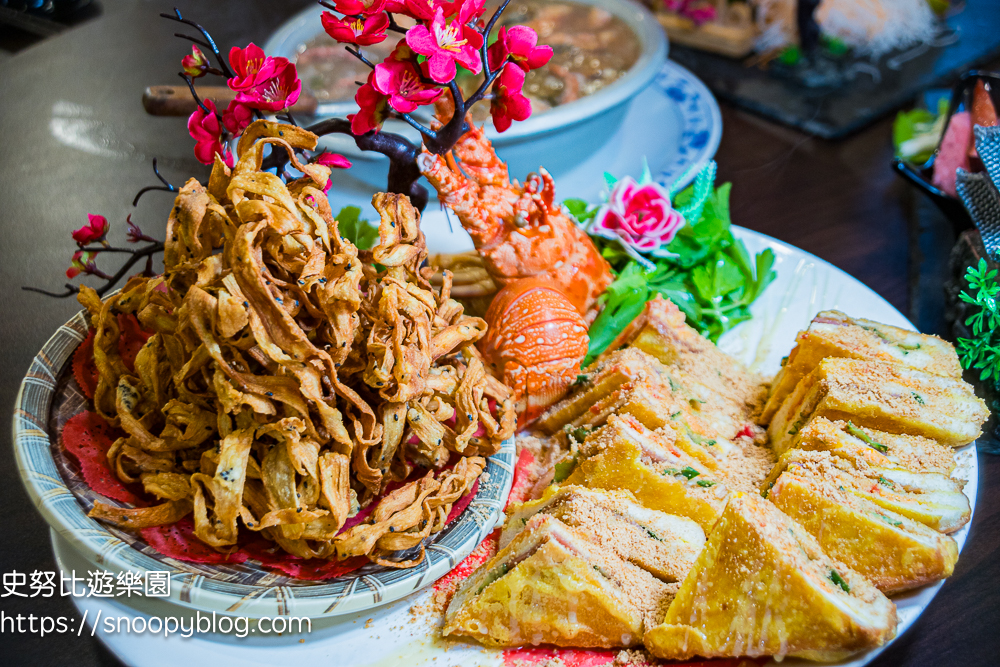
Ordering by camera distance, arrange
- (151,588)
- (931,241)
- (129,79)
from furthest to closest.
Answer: (129,79) → (931,241) → (151,588)

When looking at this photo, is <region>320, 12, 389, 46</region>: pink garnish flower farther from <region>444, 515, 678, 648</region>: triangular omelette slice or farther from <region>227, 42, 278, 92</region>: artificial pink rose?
<region>444, 515, 678, 648</region>: triangular omelette slice

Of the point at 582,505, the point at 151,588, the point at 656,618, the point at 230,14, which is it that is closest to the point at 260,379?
the point at 151,588

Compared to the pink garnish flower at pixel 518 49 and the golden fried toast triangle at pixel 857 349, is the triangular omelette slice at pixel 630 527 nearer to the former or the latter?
the golden fried toast triangle at pixel 857 349

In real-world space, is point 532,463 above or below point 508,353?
below

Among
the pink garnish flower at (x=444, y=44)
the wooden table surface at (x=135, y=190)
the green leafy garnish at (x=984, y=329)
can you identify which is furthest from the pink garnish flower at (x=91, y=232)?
the green leafy garnish at (x=984, y=329)

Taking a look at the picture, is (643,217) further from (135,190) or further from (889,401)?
(135,190)

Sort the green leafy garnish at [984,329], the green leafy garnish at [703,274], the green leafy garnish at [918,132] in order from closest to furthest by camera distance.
A: 1. the green leafy garnish at [984,329]
2. the green leafy garnish at [703,274]
3. the green leafy garnish at [918,132]

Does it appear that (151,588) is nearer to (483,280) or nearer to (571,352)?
(571,352)

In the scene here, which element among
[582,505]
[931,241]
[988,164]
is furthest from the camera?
[931,241]

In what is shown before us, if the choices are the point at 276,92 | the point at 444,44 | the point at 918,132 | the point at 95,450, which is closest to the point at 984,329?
the point at 918,132
